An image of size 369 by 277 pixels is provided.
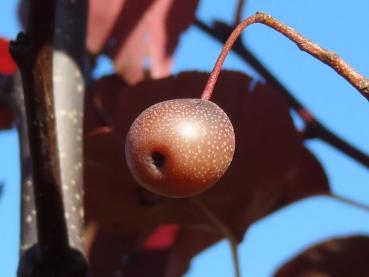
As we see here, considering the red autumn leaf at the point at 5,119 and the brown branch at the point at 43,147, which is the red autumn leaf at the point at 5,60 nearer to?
the red autumn leaf at the point at 5,119

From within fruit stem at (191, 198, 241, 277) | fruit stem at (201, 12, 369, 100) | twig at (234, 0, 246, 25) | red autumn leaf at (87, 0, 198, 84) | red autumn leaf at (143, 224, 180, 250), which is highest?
fruit stem at (201, 12, 369, 100)

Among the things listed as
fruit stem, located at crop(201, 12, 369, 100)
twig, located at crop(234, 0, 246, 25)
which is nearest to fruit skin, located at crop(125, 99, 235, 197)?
fruit stem, located at crop(201, 12, 369, 100)

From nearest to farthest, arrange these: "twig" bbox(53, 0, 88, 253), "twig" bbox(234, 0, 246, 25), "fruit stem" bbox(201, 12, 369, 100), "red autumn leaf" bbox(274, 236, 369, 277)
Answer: "fruit stem" bbox(201, 12, 369, 100) < "twig" bbox(53, 0, 88, 253) < "red autumn leaf" bbox(274, 236, 369, 277) < "twig" bbox(234, 0, 246, 25)

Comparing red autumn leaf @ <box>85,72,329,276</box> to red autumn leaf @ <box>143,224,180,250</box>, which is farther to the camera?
red autumn leaf @ <box>143,224,180,250</box>

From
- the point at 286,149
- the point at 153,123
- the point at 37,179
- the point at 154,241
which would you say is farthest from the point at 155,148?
the point at 154,241

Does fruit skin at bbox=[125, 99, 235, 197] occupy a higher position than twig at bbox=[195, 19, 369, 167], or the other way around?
fruit skin at bbox=[125, 99, 235, 197]

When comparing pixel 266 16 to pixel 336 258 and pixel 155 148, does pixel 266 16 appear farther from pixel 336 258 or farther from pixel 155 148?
pixel 336 258

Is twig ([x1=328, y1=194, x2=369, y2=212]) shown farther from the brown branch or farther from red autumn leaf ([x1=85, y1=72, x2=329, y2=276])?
the brown branch

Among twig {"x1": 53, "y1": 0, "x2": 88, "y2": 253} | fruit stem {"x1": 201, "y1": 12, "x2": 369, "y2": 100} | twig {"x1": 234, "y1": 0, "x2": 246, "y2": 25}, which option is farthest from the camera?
twig {"x1": 234, "y1": 0, "x2": 246, "y2": 25}
